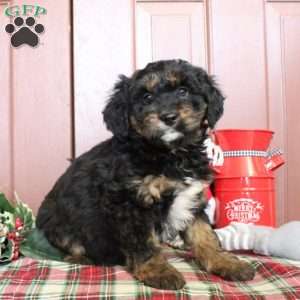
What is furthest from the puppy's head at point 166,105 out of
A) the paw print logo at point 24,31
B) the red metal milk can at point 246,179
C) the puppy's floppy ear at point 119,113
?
the paw print logo at point 24,31

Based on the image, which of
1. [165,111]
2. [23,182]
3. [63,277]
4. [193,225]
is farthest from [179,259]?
[23,182]

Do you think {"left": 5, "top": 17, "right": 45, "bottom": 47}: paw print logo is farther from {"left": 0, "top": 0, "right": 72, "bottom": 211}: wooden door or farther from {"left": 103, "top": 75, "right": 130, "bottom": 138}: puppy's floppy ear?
{"left": 103, "top": 75, "right": 130, "bottom": 138}: puppy's floppy ear

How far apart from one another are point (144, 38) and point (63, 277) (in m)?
2.19

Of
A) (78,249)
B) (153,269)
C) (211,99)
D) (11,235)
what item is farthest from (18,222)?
(211,99)

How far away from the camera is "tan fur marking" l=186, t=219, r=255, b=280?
2.19 metres

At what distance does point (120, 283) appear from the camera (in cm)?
210

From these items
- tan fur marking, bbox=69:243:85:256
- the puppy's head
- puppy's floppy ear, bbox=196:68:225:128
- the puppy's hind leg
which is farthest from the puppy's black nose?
tan fur marking, bbox=69:243:85:256

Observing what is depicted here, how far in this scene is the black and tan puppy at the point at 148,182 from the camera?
2250 millimetres

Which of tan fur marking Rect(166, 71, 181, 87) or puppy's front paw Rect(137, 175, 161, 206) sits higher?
tan fur marking Rect(166, 71, 181, 87)

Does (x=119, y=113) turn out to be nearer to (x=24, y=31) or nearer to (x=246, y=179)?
(x=246, y=179)

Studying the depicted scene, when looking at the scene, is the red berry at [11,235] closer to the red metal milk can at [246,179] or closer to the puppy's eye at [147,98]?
the puppy's eye at [147,98]

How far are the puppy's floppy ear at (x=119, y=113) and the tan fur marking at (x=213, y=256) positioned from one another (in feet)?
2.23

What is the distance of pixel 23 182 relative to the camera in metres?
3.67

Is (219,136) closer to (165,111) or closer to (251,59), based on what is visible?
(251,59)
